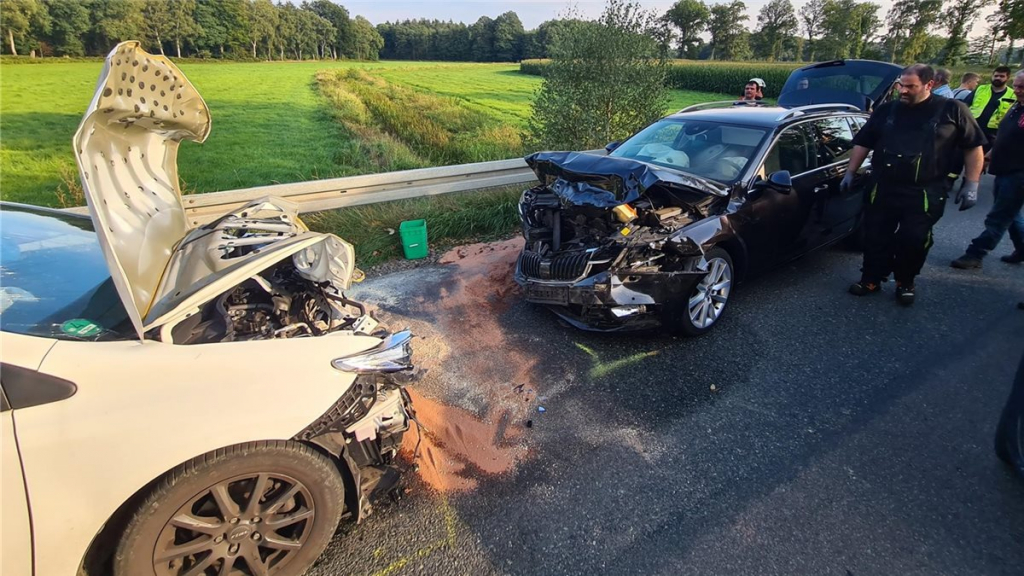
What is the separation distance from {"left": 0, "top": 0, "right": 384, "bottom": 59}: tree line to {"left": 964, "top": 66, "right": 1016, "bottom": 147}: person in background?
3836cm

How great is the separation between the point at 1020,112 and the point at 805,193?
236 cm

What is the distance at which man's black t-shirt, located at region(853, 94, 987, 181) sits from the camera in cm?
396

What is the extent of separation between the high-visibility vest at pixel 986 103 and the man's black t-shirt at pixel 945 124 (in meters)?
4.66

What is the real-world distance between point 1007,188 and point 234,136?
18.2m

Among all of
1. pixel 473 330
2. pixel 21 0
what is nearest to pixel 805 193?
pixel 473 330

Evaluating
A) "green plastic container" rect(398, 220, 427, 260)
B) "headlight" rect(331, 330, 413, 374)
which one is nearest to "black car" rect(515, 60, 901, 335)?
"green plastic container" rect(398, 220, 427, 260)

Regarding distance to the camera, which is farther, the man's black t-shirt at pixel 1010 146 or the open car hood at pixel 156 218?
the man's black t-shirt at pixel 1010 146

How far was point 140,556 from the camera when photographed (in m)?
1.78

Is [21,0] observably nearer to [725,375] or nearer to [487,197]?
[487,197]

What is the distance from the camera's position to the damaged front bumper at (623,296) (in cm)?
360

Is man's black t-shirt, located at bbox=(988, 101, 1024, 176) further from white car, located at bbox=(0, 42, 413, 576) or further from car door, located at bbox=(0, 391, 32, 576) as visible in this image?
car door, located at bbox=(0, 391, 32, 576)

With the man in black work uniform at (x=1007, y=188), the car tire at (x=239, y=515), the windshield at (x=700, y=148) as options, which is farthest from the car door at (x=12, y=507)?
the man in black work uniform at (x=1007, y=188)

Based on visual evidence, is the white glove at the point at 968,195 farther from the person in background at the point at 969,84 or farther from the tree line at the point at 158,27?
the tree line at the point at 158,27

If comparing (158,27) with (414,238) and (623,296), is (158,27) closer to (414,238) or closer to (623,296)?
(414,238)
